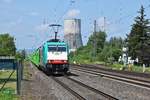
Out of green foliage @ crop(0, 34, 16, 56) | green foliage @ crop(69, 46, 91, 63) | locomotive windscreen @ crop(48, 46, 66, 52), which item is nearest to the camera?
locomotive windscreen @ crop(48, 46, 66, 52)

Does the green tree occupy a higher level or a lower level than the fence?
higher

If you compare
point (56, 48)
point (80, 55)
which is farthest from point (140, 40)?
point (56, 48)

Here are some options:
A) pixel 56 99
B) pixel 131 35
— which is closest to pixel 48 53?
pixel 56 99

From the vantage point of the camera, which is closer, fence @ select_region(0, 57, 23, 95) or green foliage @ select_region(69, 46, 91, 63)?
fence @ select_region(0, 57, 23, 95)

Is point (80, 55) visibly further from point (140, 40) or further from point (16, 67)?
point (16, 67)

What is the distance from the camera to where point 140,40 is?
108 m

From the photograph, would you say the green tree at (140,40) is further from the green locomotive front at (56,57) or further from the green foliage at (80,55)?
the green locomotive front at (56,57)

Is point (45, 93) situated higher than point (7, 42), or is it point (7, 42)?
point (7, 42)

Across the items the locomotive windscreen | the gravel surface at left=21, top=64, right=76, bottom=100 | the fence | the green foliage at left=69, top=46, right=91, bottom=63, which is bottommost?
the gravel surface at left=21, top=64, right=76, bottom=100

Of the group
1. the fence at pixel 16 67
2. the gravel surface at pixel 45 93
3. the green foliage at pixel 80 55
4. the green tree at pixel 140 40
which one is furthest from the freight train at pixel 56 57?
the green foliage at pixel 80 55

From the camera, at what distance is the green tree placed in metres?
104

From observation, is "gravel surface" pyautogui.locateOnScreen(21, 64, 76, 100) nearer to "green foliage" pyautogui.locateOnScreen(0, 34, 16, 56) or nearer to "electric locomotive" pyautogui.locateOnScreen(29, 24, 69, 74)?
"electric locomotive" pyautogui.locateOnScreen(29, 24, 69, 74)

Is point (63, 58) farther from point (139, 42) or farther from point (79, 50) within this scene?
point (79, 50)

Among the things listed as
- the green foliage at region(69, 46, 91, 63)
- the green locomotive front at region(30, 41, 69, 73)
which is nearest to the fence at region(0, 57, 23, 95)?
the green locomotive front at region(30, 41, 69, 73)
